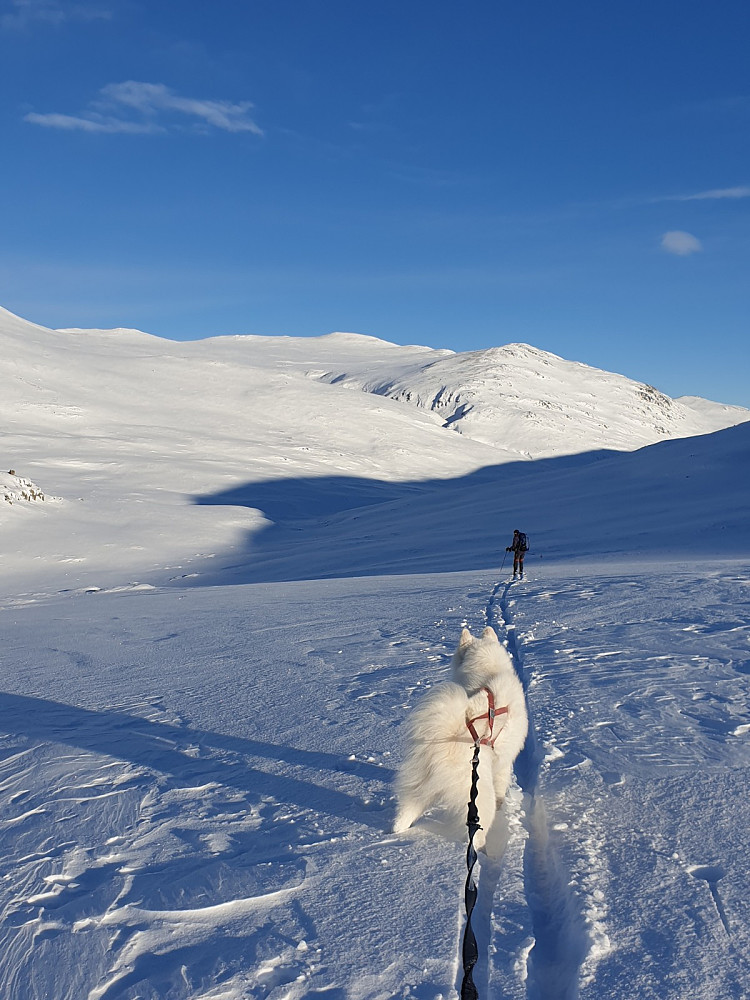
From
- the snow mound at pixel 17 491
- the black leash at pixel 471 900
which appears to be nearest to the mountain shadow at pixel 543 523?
the snow mound at pixel 17 491

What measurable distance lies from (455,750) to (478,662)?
2.30 ft

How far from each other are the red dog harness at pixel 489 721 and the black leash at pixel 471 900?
0.04 meters

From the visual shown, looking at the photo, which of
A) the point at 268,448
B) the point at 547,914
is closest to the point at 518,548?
the point at 547,914

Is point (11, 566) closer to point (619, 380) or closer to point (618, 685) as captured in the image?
point (618, 685)

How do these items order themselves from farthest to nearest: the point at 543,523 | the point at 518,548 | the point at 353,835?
1. the point at 543,523
2. the point at 518,548
3. the point at 353,835

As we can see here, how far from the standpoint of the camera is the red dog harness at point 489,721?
3.60 metres

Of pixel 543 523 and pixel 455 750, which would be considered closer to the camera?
pixel 455 750

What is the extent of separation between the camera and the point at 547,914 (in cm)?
315

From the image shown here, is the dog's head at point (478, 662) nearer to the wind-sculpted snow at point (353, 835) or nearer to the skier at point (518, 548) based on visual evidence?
the wind-sculpted snow at point (353, 835)

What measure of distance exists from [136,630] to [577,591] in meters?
6.36

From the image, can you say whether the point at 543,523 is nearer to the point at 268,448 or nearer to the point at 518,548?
the point at 518,548

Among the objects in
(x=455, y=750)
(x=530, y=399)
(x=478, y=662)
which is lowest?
(x=455, y=750)

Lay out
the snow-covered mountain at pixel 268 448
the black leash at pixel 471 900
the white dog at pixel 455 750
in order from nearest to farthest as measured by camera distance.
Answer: the black leash at pixel 471 900, the white dog at pixel 455 750, the snow-covered mountain at pixel 268 448

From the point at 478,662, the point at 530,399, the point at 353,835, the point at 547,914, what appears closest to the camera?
the point at 547,914
